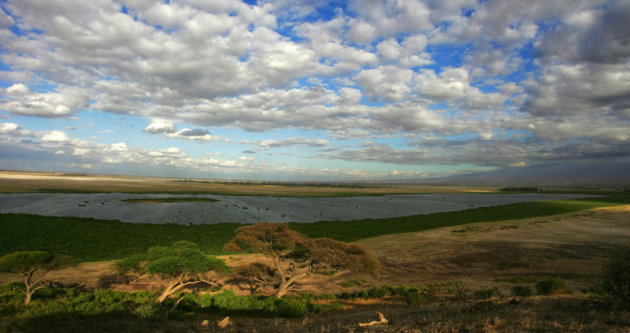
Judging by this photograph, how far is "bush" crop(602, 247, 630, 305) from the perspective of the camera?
11.4 metres

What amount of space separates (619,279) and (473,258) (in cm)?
1743

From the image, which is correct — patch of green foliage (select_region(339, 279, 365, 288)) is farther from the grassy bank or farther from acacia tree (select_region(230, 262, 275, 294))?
acacia tree (select_region(230, 262, 275, 294))

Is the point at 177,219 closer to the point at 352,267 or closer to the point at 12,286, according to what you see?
the point at 12,286

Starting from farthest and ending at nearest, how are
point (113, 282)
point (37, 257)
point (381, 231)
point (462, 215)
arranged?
point (462, 215) → point (381, 231) → point (113, 282) → point (37, 257)

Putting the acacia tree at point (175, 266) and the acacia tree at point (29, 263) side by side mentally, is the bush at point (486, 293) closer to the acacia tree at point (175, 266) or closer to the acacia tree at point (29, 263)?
the acacia tree at point (175, 266)

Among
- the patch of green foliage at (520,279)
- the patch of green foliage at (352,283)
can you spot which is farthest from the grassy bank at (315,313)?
the patch of green foliage at (520,279)

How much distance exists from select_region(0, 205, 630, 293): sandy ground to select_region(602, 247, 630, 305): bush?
26.1 feet

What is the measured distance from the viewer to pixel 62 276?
2122 cm

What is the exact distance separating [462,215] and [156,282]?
6664cm

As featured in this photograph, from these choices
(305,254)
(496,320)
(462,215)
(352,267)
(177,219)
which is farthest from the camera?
(462,215)

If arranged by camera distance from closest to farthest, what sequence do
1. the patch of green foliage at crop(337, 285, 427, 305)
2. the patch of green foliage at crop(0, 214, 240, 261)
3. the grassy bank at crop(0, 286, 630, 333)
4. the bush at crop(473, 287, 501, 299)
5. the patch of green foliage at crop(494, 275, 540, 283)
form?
the grassy bank at crop(0, 286, 630, 333) → the bush at crop(473, 287, 501, 299) → the patch of green foliage at crop(337, 285, 427, 305) → the patch of green foliage at crop(494, 275, 540, 283) → the patch of green foliage at crop(0, 214, 240, 261)

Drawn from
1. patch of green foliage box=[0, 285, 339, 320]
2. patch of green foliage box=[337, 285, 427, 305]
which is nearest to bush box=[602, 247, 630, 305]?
patch of green foliage box=[337, 285, 427, 305]

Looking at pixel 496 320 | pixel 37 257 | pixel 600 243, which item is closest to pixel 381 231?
pixel 600 243

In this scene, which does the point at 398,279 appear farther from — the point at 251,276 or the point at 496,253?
the point at 496,253
